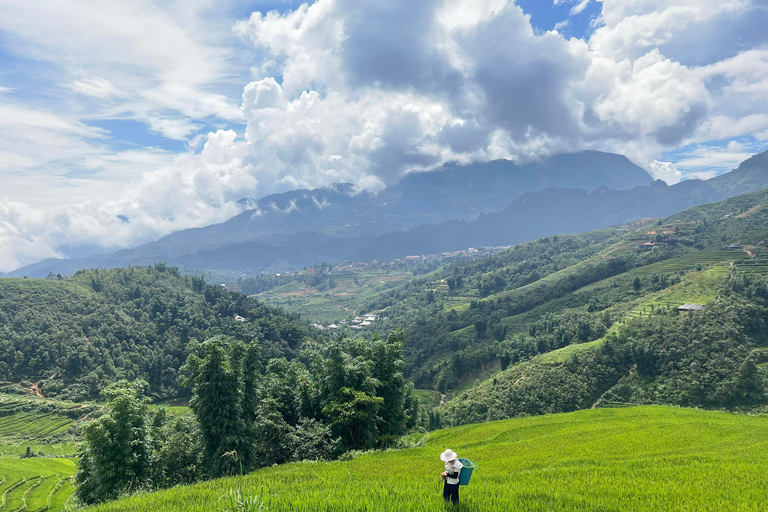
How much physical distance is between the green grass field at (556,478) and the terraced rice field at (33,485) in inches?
1876

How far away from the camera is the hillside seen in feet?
400

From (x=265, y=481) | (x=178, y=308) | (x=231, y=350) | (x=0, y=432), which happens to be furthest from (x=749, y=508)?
(x=178, y=308)

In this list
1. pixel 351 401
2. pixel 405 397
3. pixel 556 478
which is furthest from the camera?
pixel 405 397

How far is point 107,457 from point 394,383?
24.8 m

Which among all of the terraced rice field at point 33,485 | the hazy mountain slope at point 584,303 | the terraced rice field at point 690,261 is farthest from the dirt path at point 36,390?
the terraced rice field at point 690,261

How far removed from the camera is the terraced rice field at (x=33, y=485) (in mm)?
49406

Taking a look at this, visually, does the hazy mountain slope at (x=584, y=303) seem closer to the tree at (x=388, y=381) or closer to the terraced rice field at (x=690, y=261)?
the terraced rice field at (x=690, y=261)

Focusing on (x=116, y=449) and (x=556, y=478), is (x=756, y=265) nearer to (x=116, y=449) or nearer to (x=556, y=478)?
(x=556, y=478)

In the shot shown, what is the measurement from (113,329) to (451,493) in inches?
6618

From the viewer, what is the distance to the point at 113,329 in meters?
143

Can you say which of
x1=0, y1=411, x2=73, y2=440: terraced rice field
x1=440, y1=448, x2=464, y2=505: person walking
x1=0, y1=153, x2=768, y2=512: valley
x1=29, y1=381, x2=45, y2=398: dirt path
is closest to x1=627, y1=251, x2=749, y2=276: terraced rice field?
x1=0, y1=153, x2=768, y2=512: valley

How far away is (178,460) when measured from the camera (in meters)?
31.2

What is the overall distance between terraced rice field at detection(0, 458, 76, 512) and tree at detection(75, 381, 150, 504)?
29.8 m

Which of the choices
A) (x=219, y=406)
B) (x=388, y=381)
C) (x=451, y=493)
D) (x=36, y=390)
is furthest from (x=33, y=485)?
(x=36, y=390)
